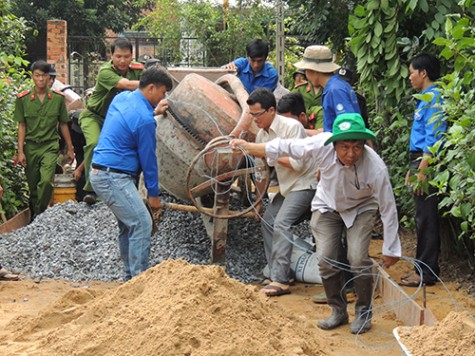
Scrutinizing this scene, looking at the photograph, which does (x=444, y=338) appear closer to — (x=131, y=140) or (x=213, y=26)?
(x=131, y=140)

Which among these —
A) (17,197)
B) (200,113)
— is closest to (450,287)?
(200,113)

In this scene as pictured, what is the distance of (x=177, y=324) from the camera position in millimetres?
4996

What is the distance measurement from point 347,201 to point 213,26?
15.9 m

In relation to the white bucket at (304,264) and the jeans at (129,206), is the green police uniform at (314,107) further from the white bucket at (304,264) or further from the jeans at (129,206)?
the jeans at (129,206)

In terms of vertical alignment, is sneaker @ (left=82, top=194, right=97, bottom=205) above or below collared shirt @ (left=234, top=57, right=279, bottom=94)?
below

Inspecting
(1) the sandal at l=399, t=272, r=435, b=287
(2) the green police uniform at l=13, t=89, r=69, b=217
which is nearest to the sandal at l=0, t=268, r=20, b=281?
(2) the green police uniform at l=13, t=89, r=69, b=217

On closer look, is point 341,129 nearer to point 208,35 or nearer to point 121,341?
point 121,341

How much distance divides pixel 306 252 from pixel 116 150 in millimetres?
2243

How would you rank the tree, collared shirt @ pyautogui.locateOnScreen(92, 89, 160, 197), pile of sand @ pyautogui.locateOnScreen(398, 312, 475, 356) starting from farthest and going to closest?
the tree → collared shirt @ pyautogui.locateOnScreen(92, 89, 160, 197) → pile of sand @ pyautogui.locateOnScreen(398, 312, 475, 356)

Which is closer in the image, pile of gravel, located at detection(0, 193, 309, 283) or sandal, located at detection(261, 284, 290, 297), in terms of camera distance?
sandal, located at detection(261, 284, 290, 297)

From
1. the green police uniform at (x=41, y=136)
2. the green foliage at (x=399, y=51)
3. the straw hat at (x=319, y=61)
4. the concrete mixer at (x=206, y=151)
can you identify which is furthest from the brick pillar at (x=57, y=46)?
the straw hat at (x=319, y=61)

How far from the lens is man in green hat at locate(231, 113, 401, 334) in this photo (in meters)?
5.83

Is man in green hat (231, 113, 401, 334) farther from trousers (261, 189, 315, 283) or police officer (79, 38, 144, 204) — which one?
police officer (79, 38, 144, 204)

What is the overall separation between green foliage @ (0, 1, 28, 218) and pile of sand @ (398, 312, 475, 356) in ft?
23.3
